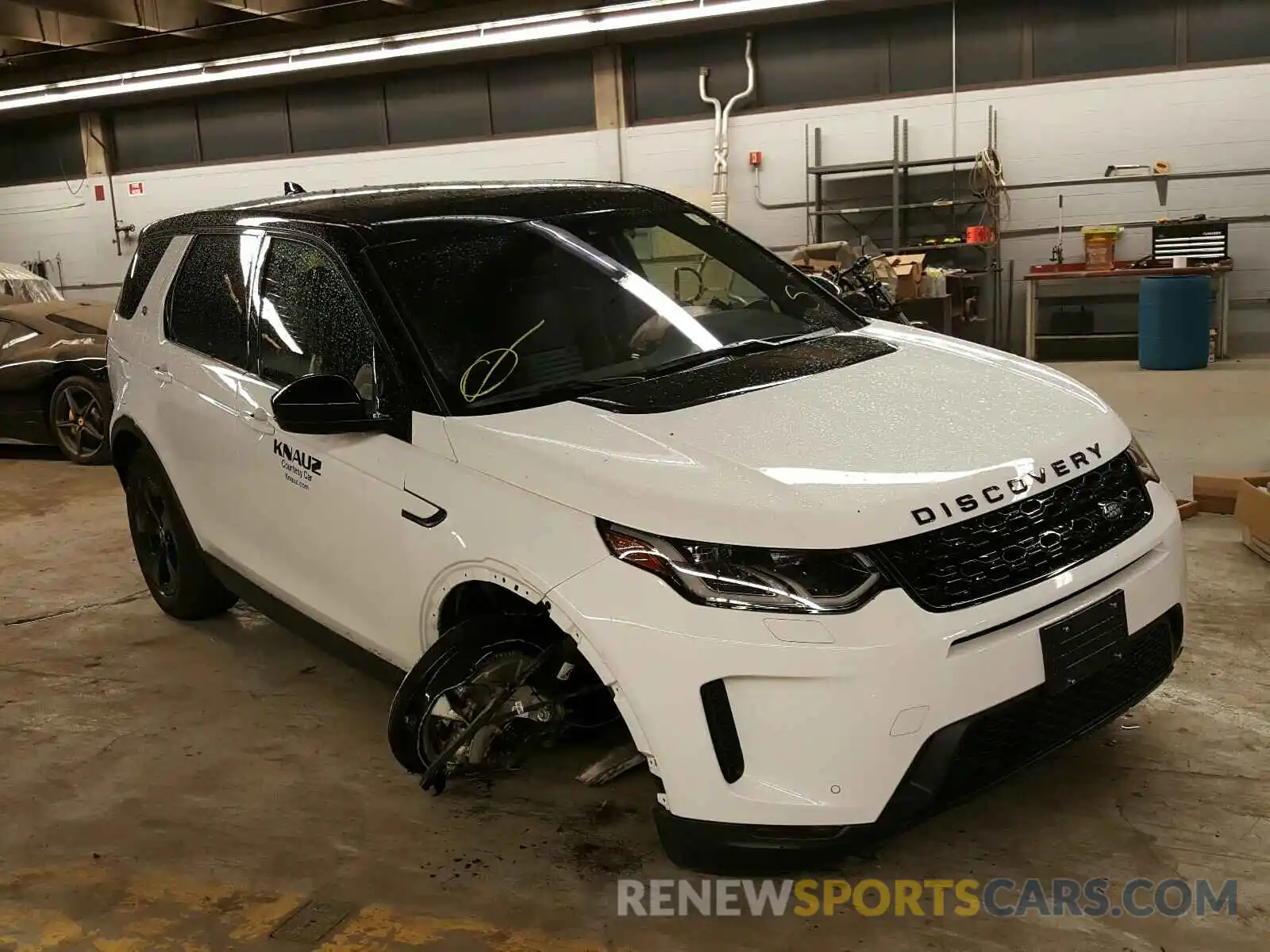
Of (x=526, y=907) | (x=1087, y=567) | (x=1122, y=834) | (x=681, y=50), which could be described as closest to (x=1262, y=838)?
(x=1122, y=834)

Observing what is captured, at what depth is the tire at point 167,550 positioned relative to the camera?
152 inches

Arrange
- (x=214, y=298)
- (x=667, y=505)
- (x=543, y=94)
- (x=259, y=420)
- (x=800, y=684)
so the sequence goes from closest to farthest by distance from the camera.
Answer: (x=800, y=684)
(x=667, y=505)
(x=259, y=420)
(x=214, y=298)
(x=543, y=94)

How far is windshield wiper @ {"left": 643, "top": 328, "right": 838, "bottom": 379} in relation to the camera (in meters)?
2.71

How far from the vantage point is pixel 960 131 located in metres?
11.5

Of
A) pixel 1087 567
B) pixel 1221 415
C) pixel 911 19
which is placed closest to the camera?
pixel 1087 567

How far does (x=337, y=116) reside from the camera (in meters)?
14.1

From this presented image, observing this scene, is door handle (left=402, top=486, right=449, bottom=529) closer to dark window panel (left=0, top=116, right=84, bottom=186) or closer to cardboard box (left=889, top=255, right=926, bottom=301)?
cardboard box (left=889, top=255, right=926, bottom=301)

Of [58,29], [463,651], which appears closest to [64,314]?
[58,29]

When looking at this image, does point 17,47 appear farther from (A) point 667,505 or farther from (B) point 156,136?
(A) point 667,505

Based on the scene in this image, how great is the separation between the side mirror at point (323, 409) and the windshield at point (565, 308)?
20cm

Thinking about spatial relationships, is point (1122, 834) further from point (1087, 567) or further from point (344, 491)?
point (344, 491)

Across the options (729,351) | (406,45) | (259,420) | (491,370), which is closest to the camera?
(491,370)

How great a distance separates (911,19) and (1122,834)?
10544 millimetres

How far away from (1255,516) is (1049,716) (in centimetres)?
248
